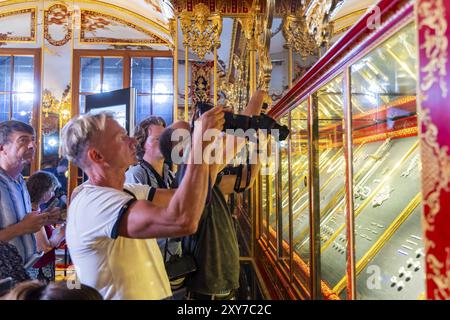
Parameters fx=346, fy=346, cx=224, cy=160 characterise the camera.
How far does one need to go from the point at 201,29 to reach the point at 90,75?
4357 millimetres

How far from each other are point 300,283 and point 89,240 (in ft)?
3.26

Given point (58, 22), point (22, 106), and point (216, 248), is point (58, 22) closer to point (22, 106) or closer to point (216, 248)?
point (22, 106)

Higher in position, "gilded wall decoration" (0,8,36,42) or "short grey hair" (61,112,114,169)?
"gilded wall decoration" (0,8,36,42)

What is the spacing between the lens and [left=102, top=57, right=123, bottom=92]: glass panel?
7.23 metres

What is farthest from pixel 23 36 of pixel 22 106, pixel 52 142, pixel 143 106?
pixel 143 106

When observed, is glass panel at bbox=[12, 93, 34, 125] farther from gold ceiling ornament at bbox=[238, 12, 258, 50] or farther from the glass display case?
the glass display case

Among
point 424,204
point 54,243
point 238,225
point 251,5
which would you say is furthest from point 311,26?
point 238,225

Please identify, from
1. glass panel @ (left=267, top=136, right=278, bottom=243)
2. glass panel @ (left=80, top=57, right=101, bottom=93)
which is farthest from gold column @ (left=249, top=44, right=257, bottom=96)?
glass panel @ (left=80, top=57, right=101, bottom=93)

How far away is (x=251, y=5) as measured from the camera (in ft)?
12.1

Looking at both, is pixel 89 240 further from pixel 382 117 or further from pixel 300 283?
pixel 382 117

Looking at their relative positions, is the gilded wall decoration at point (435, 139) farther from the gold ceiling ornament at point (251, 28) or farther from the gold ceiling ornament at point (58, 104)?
the gold ceiling ornament at point (58, 104)

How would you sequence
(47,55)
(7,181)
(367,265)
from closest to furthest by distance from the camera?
(367,265) < (7,181) < (47,55)

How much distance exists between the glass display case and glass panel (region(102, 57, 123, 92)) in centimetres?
622

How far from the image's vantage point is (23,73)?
7.43m
